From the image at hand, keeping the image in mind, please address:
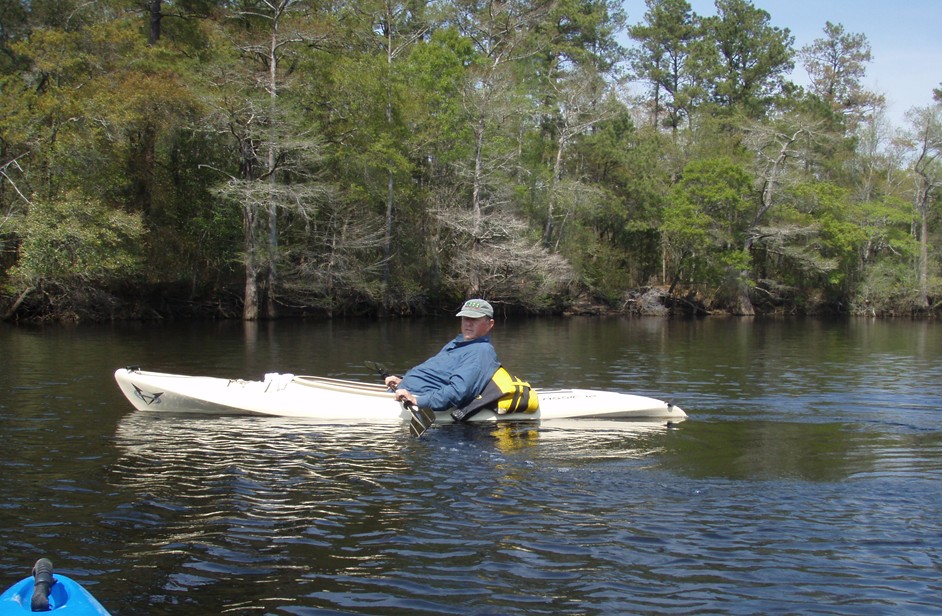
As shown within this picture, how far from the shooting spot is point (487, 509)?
20.5ft

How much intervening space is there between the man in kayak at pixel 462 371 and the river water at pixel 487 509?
0.43 m

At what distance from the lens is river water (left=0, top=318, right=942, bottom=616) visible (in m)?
4.70

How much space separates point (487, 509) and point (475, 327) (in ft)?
10.4

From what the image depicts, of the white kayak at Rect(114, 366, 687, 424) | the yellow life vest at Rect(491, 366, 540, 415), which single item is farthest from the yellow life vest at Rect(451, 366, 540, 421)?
the white kayak at Rect(114, 366, 687, 424)

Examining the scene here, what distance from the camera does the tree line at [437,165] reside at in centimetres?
2620

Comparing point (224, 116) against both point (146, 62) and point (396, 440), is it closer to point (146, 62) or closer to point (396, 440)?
point (146, 62)

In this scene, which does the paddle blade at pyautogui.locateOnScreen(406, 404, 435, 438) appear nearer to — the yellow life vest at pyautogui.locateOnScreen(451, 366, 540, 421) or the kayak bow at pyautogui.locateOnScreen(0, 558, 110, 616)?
the yellow life vest at pyautogui.locateOnScreen(451, 366, 540, 421)

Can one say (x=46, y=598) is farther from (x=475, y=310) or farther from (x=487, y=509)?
(x=475, y=310)

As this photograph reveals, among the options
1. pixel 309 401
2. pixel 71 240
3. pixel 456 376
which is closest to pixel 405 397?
pixel 456 376

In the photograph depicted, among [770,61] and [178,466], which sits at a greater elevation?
[770,61]

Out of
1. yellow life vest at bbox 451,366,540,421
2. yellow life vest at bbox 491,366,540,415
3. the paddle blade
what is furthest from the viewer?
yellow life vest at bbox 491,366,540,415

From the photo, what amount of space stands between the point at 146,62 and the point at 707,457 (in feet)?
82.9

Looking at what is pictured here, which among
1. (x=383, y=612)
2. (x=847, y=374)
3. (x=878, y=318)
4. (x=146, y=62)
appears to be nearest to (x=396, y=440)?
(x=383, y=612)

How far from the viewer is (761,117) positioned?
4738 cm
